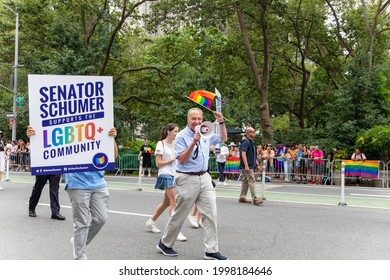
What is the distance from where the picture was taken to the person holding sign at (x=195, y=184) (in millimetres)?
5578

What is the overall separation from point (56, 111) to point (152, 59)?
32761mm

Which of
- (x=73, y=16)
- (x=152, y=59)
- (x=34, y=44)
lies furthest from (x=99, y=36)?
(x=152, y=59)

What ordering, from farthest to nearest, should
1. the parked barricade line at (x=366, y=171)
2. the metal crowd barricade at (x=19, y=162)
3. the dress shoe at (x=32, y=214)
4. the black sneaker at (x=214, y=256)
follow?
the metal crowd barricade at (x=19, y=162), the parked barricade line at (x=366, y=171), the dress shoe at (x=32, y=214), the black sneaker at (x=214, y=256)

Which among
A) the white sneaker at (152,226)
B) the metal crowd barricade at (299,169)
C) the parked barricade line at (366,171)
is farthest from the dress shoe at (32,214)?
the parked barricade line at (366,171)

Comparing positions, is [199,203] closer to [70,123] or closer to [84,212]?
[84,212]

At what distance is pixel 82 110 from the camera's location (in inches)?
207

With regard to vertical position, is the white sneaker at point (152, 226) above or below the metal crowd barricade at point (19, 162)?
below

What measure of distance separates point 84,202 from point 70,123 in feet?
2.95

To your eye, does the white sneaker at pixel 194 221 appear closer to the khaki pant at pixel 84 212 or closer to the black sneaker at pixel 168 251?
the black sneaker at pixel 168 251

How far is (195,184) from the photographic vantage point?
18.7 ft

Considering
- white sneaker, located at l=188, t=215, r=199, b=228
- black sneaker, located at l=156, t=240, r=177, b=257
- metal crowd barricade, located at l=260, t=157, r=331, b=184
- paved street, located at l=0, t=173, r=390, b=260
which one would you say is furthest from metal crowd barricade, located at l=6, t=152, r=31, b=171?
black sneaker, located at l=156, t=240, r=177, b=257

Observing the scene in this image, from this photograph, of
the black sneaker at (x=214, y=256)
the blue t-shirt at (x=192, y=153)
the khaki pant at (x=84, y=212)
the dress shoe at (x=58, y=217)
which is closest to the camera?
the khaki pant at (x=84, y=212)

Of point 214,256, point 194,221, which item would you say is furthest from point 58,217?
point 214,256

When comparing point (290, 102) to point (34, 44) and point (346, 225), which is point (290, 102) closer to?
point (34, 44)
